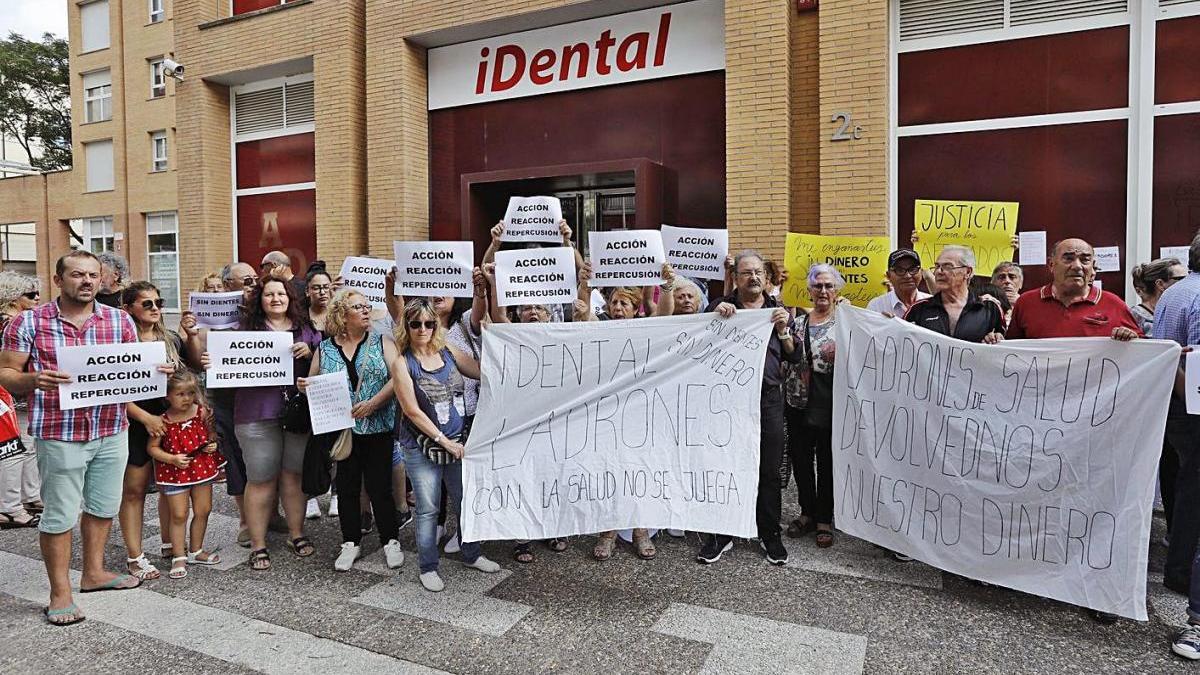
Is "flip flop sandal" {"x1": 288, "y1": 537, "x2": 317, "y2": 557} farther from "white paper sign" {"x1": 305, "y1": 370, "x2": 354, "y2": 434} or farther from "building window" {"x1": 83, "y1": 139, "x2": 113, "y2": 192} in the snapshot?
"building window" {"x1": 83, "y1": 139, "x2": 113, "y2": 192}

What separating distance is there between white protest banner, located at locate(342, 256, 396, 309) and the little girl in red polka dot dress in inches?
61.1

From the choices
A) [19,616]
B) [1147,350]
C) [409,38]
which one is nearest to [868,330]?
[1147,350]

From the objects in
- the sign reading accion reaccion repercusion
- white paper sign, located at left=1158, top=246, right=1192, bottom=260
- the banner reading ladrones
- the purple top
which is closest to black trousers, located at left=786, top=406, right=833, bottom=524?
the banner reading ladrones

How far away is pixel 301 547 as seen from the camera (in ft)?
16.1

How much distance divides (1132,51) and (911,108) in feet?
7.07

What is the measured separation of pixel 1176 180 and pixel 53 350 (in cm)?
969

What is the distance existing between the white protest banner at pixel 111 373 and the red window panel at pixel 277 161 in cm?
930

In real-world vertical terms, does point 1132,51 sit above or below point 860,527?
above

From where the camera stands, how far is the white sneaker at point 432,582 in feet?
14.0

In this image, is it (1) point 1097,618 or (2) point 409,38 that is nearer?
(1) point 1097,618

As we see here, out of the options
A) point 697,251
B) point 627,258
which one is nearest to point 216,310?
point 627,258

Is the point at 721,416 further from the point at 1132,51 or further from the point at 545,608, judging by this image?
the point at 1132,51

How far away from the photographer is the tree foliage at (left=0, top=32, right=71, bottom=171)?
35.8 m

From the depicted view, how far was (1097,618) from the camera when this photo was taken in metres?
3.75
